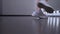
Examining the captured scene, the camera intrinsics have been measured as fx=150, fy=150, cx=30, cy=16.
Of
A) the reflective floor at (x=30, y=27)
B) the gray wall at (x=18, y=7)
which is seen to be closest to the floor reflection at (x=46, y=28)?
the reflective floor at (x=30, y=27)

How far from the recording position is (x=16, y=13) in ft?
14.8

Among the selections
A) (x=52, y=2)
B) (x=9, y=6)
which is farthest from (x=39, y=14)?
(x=9, y=6)

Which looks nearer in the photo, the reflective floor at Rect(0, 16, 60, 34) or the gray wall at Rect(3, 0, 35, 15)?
the reflective floor at Rect(0, 16, 60, 34)

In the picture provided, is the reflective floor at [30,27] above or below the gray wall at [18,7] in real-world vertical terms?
below

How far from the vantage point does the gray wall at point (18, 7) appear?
4.54m

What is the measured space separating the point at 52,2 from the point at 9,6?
4.31ft

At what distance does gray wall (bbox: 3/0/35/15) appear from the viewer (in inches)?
179

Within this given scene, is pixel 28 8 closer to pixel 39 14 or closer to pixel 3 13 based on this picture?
pixel 3 13

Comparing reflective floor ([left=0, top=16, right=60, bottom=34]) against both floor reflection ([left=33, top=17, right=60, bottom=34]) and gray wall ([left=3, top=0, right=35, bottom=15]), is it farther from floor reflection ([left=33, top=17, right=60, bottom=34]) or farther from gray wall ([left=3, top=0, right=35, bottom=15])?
gray wall ([left=3, top=0, right=35, bottom=15])

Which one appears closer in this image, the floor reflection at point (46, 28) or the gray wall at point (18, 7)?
the floor reflection at point (46, 28)

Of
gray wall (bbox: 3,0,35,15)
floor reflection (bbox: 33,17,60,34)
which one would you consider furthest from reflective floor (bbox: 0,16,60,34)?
gray wall (bbox: 3,0,35,15)

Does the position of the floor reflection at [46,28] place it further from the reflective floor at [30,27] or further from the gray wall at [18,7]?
the gray wall at [18,7]

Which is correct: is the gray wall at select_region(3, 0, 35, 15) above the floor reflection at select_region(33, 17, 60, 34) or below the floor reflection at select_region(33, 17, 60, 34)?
above

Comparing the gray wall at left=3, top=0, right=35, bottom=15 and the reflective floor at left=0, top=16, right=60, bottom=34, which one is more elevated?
the gray wall at left=3, top=0, right=35, bottom=15
